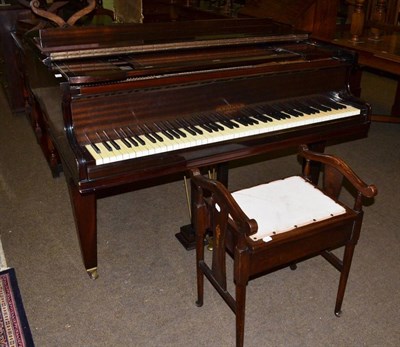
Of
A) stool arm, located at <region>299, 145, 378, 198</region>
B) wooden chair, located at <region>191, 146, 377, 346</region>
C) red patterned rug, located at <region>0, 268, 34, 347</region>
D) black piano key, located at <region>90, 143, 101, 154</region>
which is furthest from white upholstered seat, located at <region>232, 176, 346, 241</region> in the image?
red patterned rug, located at <region>0, 268, 34, 347</region>

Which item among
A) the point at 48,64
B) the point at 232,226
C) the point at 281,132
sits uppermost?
the point at 48,64

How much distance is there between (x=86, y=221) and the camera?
6.98 ft

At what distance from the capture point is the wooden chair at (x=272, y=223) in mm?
1680

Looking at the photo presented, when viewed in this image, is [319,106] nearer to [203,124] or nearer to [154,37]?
[203,124]

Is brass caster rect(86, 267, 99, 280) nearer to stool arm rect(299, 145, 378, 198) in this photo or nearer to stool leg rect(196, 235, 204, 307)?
stool leg rect(196, 235, 204, 307)

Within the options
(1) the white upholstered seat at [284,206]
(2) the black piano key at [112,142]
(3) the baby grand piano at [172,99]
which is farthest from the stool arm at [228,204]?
(2) the black piano key at [112,142]

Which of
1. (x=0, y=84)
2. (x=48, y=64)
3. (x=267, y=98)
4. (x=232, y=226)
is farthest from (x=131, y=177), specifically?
(x=0, y=84)

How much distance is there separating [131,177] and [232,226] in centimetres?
49

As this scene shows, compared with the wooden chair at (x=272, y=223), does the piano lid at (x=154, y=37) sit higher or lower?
higher

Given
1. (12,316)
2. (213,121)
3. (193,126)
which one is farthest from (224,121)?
(12,316)

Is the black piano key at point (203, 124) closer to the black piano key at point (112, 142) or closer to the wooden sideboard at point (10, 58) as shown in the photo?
the black piano key at point (112, 142)

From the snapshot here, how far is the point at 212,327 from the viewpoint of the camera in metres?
2.09

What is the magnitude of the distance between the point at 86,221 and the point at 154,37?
1043 millimetres

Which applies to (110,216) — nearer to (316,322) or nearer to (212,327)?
(212,327)
